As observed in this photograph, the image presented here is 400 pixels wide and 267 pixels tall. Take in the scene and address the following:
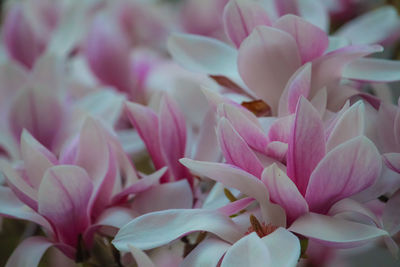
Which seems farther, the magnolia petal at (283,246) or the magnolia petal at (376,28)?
the magnolia petal at (376,28)

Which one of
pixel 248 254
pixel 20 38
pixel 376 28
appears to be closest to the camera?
pixel 248 254

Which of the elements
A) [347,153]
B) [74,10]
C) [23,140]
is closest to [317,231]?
[347,153]

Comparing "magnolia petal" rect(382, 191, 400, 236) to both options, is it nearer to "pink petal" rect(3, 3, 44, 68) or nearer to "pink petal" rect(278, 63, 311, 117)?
"pink petal" rect(278, 63, 311, 117)

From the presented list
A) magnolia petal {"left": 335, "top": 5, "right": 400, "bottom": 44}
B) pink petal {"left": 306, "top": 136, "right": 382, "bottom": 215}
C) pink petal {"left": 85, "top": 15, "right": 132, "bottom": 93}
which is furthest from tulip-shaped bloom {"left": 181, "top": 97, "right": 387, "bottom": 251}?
pink petal {"left": 85, "top": 15, "right": 132, "bottom": 93}

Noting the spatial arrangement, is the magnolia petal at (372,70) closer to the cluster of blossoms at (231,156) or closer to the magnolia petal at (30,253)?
the cluster of blossoms at (231,156)

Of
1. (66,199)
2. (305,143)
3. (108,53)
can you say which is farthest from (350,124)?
(108,53)

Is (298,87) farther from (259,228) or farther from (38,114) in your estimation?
(38,114)

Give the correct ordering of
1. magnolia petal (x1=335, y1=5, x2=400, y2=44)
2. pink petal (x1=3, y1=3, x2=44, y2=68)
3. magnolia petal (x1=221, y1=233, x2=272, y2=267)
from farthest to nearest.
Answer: pink petal (x1=3, y1=3, x2=44, y2=68) < magnolia petal (x1=335, y1=5, x2=400, y2=44) < magnolia petal (x1=221, y1=233, x2=272, y2=267)

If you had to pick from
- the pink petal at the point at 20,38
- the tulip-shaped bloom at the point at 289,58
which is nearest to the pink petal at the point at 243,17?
the tulip-shaped bloom at the point at 289,58
